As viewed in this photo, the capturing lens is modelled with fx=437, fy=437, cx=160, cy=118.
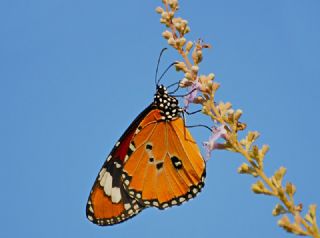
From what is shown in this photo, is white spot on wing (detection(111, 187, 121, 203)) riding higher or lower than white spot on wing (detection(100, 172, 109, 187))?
lower

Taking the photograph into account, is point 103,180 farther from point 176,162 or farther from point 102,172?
point 176,162

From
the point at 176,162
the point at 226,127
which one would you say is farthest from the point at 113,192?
the point at 226,127

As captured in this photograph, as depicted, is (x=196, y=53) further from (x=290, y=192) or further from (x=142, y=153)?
(x=142, y=153)

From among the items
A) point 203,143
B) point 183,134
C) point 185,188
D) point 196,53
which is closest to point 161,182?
point 185,188

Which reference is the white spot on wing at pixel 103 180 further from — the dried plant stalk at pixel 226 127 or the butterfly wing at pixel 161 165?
the dried plant stalk at pixel 226 127

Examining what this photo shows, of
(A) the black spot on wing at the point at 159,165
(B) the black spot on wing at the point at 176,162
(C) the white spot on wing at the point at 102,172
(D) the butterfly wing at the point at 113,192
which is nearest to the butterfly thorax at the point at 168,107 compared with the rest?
(D) the butterfly wing at the point at 113,192

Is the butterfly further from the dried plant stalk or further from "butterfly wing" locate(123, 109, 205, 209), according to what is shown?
the dried plant stalk

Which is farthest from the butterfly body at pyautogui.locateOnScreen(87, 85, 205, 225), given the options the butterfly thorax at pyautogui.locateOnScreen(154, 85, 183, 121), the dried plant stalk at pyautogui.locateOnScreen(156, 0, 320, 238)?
the dried plant stalk at pyautogui.locateOnScreen(156, 0, 320, 238)

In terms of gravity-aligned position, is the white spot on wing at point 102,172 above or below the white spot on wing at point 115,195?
above
